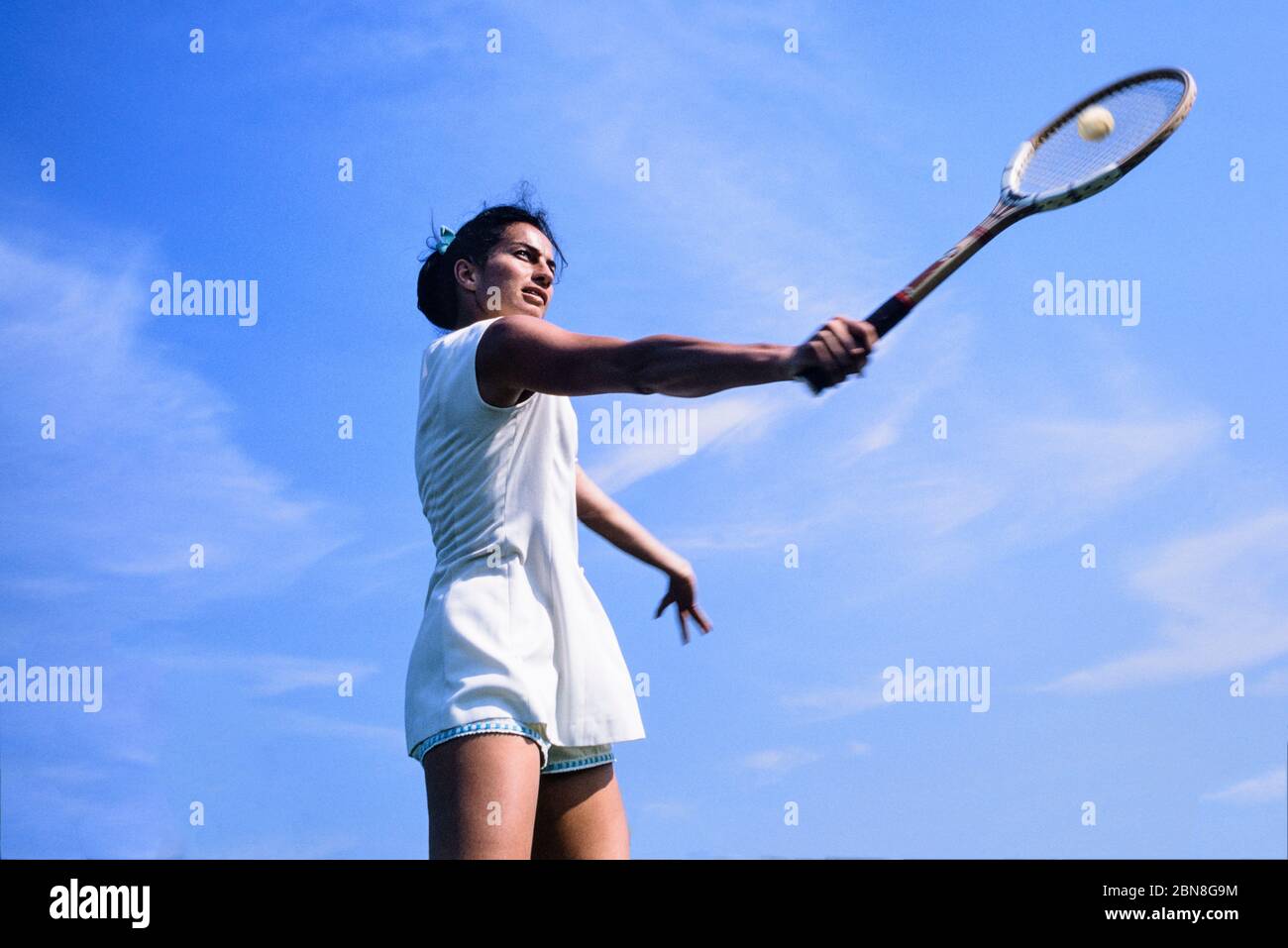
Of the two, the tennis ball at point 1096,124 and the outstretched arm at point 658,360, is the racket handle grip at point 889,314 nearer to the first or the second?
the outstretched arm at point 658,360

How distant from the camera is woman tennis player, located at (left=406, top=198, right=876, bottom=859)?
3.50m

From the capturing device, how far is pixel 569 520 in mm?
4016

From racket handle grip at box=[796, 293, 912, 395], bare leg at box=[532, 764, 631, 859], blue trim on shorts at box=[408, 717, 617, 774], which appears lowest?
bare leg at box=[532, 764, 631, 859]

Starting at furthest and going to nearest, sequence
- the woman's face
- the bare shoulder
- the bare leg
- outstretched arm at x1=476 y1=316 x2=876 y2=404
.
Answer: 1. the woman's face
2. the bare leg
3. the bare shoulder
4. outstretched arm at x1=476 y1=316 x2=876 y2=404

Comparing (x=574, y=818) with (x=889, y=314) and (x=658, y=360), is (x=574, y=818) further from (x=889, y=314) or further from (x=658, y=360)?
(x=889, y=314)

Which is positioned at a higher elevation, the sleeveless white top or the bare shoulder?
the bare shoulder

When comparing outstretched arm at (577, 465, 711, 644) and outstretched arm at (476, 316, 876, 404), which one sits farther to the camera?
outstretched arm at (577, 465, 711, 644)

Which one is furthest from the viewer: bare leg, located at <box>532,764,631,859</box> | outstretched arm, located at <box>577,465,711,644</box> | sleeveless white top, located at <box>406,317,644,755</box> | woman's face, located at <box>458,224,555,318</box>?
outstretched arm, located at <box>577,465,711,644</box>

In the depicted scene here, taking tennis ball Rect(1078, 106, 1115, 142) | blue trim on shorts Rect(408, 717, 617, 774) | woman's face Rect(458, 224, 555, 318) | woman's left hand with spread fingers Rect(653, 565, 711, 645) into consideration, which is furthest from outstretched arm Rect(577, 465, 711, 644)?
tennis ball Rect(1078, 106, 1115, 142)

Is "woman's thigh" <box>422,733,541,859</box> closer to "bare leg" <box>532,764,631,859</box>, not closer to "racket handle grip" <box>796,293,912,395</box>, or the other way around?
"bare leg" <box>532,764,631,859</box>

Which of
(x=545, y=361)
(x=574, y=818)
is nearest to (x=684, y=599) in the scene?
(x=574, y=818)

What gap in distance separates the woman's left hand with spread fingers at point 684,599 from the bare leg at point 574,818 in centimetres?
110

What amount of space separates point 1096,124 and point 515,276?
7.58 ft

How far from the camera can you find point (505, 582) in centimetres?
378
